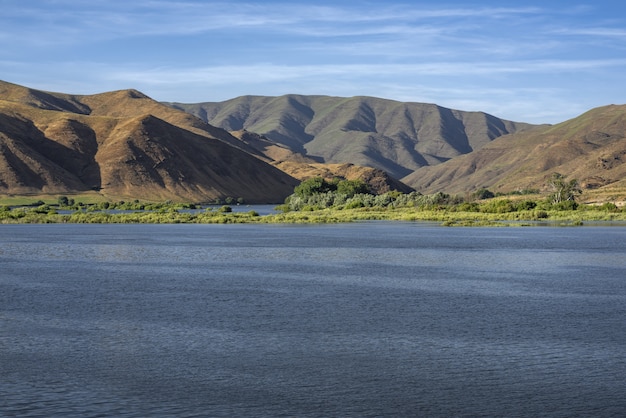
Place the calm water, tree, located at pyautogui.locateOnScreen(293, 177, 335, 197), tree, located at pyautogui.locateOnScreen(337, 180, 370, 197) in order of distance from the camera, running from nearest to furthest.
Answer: the calm water < tree, located at pyautogui.locateOnScreen(293, 177, 335, 197) < tree, located at pyautogui.locateOnScreen(337, 180, 370, 197)

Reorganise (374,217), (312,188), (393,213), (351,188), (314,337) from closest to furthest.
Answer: (314,337) < (374,217) < (393,213) < (312,188) < (351,188)

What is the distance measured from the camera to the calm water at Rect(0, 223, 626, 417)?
19281 millimetres

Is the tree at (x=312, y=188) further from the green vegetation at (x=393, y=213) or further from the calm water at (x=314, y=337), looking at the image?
the calm water at (x=314, y=337)

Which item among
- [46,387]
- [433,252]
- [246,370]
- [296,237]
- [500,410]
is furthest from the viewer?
[296,237]

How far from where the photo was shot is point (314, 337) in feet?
87.7

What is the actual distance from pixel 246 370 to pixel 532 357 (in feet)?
25.8

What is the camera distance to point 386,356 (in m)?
23.9

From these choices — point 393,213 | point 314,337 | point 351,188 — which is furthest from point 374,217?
point 314,337

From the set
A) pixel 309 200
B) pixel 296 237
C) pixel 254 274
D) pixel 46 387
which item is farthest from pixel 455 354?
pixel 309 200

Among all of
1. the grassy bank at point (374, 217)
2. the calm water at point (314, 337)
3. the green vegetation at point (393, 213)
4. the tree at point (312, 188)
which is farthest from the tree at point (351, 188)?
the calm water at point (314, 337)

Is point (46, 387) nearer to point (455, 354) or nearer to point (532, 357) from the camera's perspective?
point (455, 354)

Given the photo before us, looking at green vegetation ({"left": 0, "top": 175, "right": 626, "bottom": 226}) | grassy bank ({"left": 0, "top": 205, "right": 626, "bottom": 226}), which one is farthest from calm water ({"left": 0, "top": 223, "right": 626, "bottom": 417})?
grassy bank ({"left": 0, "top": 205, "right": 626, "bottom": 226})

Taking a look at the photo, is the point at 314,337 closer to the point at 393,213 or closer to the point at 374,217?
the point at 374,217

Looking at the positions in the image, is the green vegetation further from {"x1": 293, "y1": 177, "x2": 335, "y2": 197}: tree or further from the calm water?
the calm water
